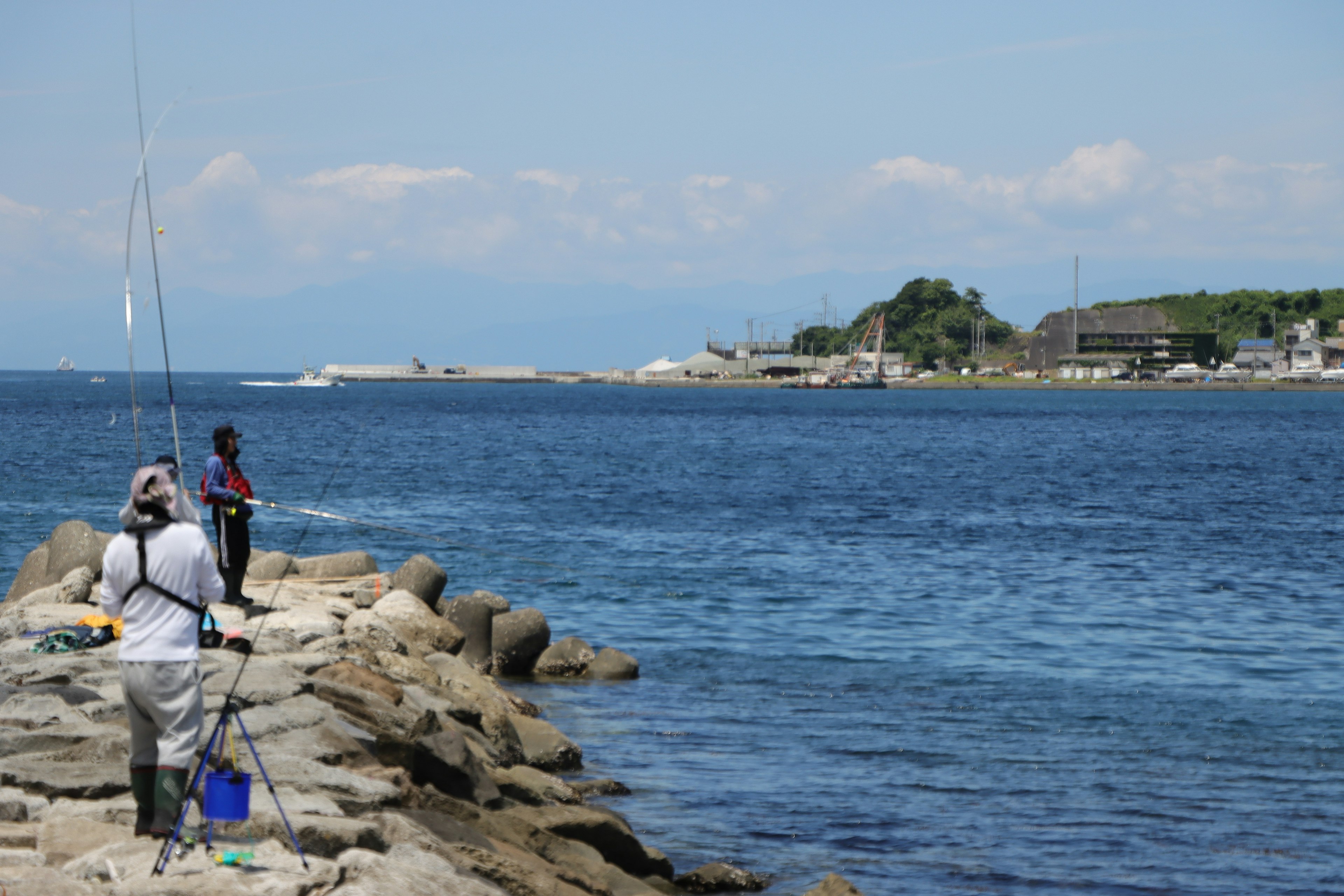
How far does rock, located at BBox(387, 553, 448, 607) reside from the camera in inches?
669

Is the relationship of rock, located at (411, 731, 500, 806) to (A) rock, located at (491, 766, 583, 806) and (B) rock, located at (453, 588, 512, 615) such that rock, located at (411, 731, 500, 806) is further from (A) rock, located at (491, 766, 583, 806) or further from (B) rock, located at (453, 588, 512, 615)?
(B) rock, located at (453, 588, 512, 615)

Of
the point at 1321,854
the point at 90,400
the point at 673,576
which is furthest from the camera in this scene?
the point at 90,400

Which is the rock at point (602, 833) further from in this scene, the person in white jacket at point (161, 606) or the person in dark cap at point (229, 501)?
the person in dark cap at point (229, 501)

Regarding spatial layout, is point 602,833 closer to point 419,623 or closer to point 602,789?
point 602,789

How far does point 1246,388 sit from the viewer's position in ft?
534

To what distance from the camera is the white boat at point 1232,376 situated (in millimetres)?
164750

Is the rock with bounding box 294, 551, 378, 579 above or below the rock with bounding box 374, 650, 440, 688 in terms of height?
above

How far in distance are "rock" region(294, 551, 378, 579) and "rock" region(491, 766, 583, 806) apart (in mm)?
6744

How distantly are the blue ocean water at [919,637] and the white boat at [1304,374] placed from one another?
118m

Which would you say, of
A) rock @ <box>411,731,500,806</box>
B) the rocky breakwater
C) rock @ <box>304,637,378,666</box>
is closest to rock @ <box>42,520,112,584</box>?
the rocky breakwater

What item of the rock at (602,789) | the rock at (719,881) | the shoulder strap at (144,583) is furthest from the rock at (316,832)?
the rock at (602,789)

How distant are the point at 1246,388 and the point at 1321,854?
167 meters

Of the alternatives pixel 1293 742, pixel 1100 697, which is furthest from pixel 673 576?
pixel 1293 742

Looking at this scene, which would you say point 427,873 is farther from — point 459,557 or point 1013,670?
point 459,557
